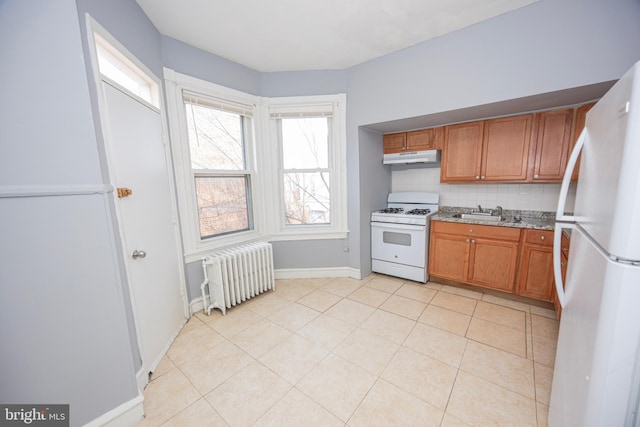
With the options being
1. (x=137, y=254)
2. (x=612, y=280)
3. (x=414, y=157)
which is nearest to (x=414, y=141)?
(x=414, y=157)

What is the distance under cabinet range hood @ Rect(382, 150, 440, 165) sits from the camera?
3.02 meters

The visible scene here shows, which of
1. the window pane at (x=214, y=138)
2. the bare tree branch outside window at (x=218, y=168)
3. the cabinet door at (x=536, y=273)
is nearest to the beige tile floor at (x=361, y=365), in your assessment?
the cabinet door at (x=536, y=273)

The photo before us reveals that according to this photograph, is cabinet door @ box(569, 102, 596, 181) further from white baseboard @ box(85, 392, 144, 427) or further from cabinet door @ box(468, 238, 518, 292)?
white baseboard @ box(85, 392, 144, 427)

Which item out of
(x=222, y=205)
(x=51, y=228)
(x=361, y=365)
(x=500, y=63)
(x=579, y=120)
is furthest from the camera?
(x=222, y=205)

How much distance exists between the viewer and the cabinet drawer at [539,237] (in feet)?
7.66

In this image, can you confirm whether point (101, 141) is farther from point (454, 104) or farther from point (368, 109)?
point (454, 104)

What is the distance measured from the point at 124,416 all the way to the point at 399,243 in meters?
2.91

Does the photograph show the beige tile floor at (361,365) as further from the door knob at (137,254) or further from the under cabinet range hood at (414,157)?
the under cabinet range hood at (414,157)

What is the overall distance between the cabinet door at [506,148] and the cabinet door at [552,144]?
0.09 m

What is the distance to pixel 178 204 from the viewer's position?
2354 mm

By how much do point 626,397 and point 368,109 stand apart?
2.82 meters

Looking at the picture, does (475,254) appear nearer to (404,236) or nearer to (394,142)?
(404,236)

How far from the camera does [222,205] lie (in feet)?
9.16

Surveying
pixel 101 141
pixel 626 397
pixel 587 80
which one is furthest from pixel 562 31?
pixel 101 141
